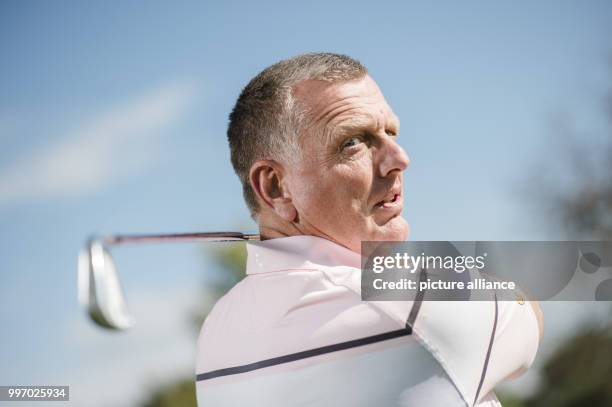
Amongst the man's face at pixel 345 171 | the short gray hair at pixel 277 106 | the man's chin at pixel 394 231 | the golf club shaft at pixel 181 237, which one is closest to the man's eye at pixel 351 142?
the man's face at pixel 345 171

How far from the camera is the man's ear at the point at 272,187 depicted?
2285 mm

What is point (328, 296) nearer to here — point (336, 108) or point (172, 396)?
point (336, 108)

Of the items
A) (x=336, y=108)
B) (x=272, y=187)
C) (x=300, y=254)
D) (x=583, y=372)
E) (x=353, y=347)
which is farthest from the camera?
(x=583, y=372)

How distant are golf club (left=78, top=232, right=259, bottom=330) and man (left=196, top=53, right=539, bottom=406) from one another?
29 centimetres

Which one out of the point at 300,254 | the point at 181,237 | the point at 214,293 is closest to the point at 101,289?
the point at 181,237

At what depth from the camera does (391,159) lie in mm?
2203

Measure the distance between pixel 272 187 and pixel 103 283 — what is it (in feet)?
2.00

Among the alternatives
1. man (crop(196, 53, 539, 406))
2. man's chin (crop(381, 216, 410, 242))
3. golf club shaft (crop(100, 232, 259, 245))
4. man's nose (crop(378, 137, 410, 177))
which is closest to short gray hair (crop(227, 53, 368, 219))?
man (crop(196, 53, 539, 406))

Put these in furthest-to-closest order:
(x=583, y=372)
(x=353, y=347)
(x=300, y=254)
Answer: (x=583, y=372), (x=300, y=254), (x=353, y=347)

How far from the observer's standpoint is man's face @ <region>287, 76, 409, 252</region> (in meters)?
2.19

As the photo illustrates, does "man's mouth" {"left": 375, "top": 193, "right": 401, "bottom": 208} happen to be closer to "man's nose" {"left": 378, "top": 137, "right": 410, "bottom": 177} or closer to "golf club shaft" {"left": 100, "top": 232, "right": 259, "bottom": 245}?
"man's nose" {"left": 378, "top": 137, "right": 410, "bottom": 177}

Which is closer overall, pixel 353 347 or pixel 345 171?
pixel 353 347

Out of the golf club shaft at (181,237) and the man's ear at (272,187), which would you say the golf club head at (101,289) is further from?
the man's ear at (272,187)

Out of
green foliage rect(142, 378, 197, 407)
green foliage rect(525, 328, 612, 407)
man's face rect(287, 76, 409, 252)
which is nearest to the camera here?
man's face rect(287, 76, 409, 252)
